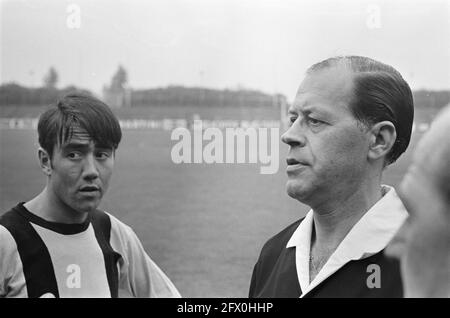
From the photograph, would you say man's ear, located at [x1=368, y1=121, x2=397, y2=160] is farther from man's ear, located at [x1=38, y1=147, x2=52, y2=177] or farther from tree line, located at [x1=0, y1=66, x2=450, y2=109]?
man's ear, located at [x1=38, y1=147, x2=52, y2=177]

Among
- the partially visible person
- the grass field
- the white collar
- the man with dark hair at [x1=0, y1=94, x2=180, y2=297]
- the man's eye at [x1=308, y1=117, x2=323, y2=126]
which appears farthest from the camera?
the grass field

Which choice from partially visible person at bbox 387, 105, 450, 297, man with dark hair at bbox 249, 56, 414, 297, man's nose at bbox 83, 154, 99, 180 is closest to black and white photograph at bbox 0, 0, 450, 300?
man's nose at bbox 83, 154, 99, 180

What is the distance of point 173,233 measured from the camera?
88.6 inches

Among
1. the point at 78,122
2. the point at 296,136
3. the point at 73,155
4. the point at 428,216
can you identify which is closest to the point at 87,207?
the point at 73,155

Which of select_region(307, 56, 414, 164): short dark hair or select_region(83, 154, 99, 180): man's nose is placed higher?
select_region(307, 56, 414, 164): short dark hair

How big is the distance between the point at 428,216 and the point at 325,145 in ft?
3.52

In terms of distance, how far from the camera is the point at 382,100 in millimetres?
1654

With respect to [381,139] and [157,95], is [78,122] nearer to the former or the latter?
[157,95]

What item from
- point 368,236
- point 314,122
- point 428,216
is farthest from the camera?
point 314,122

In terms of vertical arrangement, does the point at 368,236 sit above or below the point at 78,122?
below

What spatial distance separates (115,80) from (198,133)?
14.1 inches

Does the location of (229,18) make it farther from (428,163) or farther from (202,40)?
(428,163)

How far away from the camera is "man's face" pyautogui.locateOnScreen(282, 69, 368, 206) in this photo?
66.5 inches

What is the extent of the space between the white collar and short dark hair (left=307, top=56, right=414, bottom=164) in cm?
14
